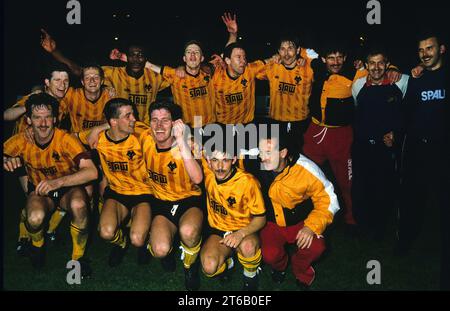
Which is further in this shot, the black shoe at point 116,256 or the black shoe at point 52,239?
the black shoe at point 52,239

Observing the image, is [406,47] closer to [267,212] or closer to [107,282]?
[267,212]

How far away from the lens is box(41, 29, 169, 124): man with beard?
493 centimetres

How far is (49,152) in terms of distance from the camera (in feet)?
12.6

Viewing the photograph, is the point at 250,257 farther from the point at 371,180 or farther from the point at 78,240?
the point at 371,180

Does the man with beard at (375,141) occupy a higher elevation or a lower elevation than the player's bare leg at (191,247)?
higher

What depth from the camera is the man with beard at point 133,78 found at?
16.2 ft

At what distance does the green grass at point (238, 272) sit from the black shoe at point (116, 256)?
0.05m

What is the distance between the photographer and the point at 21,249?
12.9ft

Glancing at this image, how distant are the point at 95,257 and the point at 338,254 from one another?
2315 mm

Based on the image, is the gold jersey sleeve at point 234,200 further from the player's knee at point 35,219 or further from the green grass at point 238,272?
the player's knee at point 35,219

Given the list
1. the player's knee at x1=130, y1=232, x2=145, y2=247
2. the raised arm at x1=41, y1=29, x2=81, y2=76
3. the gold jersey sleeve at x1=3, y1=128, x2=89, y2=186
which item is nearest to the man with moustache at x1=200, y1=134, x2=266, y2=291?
the player's knee at x1=130, y1=232, x2=145, y2=247

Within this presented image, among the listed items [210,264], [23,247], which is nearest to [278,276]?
[210,264]

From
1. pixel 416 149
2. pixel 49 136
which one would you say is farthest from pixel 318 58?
pixel 49 136

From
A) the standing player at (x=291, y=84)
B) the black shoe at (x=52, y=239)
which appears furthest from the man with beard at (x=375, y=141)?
the black shoe at (x=52, y=239)
